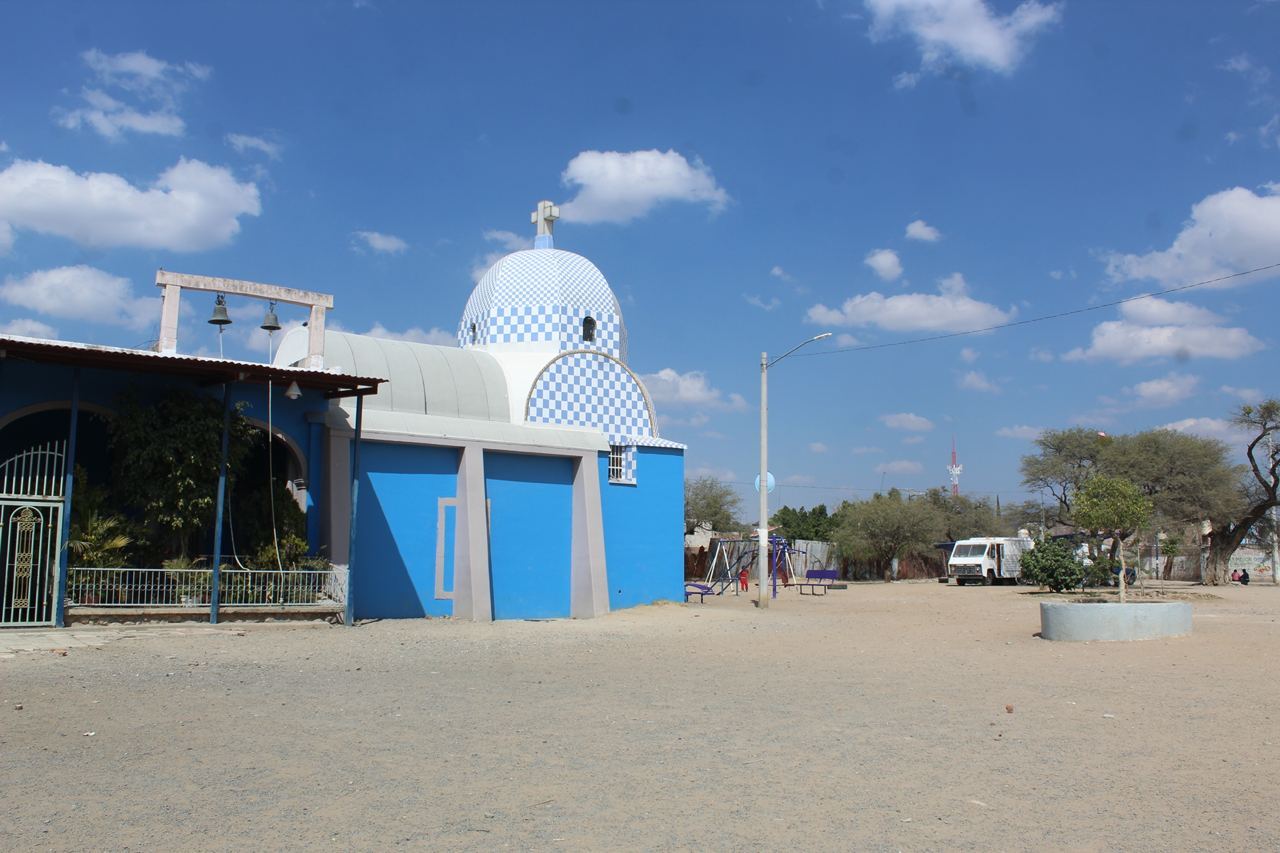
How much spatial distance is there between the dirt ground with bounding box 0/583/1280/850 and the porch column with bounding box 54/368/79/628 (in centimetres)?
94

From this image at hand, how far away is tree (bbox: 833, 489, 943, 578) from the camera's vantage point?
48469 millimetres

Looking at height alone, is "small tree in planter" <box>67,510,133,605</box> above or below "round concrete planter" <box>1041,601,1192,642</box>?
above

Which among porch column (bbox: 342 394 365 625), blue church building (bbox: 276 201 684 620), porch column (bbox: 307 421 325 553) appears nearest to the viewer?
porch column (bbox: 342 394 365 625)

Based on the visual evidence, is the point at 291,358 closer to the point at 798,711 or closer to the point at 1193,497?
the point at 798,711

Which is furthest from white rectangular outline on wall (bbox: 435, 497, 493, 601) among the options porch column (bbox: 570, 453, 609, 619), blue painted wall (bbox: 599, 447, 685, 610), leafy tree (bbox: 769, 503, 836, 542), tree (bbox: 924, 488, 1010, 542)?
leafy tree (bbox: 769, 503, 836, 542)

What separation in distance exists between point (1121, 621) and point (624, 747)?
998 cm

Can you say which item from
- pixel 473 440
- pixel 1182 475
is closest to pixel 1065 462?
pixel 1182 475

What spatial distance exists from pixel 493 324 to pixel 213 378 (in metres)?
9.21

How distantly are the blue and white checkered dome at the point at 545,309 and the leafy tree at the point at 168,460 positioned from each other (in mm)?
9189

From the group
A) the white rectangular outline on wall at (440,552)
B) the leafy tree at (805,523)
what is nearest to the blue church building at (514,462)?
the white rectangular outline on wall at (440,552)

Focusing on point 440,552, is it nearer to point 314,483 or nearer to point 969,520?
point 314,483

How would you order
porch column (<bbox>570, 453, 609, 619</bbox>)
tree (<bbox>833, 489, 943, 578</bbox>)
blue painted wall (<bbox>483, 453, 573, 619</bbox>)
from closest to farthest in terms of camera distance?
blue painted wall (<bbox>483, 453, 573, 619</bbox>), porch column (<bbox>570, 453, 609, 619</bbox>), tree (<bbox>833, 489, 943, 578</bbox>)

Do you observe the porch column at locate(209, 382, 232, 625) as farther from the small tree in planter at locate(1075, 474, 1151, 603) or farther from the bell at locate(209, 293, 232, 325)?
the small tree in planter at locate(1075, 474, 1151, 603)

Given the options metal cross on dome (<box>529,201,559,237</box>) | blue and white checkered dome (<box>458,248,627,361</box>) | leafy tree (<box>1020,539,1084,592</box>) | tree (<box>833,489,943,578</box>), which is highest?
metal cross on dome (<box>529,201,559,237</box>)
